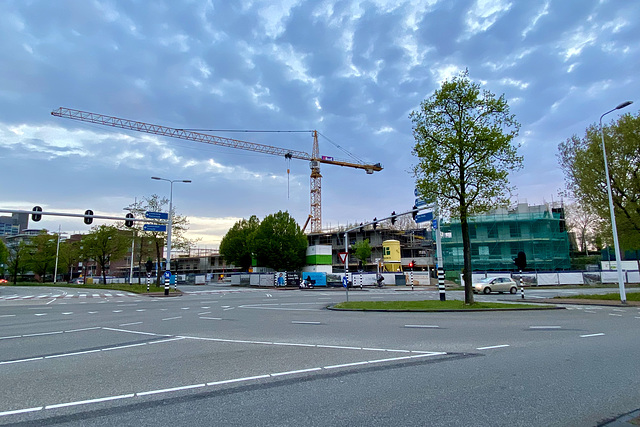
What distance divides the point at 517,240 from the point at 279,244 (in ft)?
129

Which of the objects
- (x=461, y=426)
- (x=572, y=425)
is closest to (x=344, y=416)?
(x=461, y=426)

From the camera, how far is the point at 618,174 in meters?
26.1

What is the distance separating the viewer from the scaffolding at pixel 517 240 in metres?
59.4

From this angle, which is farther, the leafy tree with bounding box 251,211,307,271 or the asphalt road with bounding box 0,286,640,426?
the leafy tree with bounding box 251,211,307,271

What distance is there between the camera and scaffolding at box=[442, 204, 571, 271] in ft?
195

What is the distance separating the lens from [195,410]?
486 centimetres

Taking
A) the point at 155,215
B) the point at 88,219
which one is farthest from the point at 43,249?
the point at 88,219

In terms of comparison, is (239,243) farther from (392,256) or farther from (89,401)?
(89,401)

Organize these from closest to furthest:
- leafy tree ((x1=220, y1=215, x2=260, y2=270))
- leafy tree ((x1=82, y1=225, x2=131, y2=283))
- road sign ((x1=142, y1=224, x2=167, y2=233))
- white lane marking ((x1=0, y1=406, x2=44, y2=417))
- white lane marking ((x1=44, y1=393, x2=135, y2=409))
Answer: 1. white lane marking ((x1=0, y1=406, x2=44, y2=417))
2. white lane marking ((x1=44, y1=393, x2=135, y2=409))
3. road sign ((x1=142, y1=224, x2=167, y2=233))
4. leafy tree ((x1=82, y1=225, x2=131, y2=283))
5. leafy tree ((x1=220, y1=215, x2=260, y2=270))

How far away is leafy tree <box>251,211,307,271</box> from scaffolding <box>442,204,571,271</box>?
26100 mm

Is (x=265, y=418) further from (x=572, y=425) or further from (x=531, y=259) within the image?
(x=531, y=259)

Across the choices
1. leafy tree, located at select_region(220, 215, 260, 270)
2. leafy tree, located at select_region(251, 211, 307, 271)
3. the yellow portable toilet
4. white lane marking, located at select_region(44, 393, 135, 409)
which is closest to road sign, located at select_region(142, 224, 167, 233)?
white lane marking, located at select_region(44, 393, 135, 409)

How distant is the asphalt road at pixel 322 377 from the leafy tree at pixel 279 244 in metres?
60.2

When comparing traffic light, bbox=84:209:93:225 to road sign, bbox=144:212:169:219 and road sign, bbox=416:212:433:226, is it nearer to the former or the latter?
road sign, bbox=144:212:169:219
